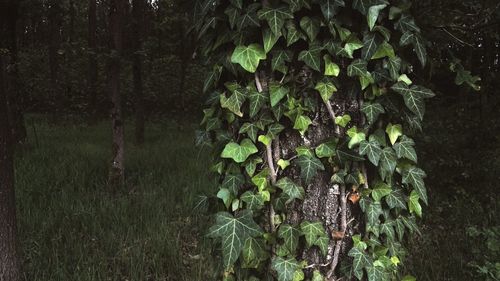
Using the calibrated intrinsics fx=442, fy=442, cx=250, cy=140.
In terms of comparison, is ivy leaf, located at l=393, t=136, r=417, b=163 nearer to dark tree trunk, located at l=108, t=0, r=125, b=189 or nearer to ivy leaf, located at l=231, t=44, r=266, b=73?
ivy leaf, located at l=231, t=44, r=266, b=73

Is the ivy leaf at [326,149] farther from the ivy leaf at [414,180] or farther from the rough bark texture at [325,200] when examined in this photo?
the ivy leaf at [414,180]

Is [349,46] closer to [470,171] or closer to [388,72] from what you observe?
[388,72]

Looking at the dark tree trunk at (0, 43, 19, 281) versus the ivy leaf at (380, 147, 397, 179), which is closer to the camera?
the ivy leaf at (380, 147, 397, 179)

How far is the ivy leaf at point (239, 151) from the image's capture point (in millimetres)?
1784

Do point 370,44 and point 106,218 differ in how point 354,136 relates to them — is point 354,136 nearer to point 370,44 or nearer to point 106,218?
point 370,44

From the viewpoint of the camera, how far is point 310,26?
66.0 inches

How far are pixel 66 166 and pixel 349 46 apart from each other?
6553 mm

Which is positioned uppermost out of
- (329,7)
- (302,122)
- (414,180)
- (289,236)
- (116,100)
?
(329,7)

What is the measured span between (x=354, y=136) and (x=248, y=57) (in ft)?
1.69

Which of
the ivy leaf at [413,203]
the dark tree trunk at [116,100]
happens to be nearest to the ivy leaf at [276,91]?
the ivy leaf at [413,203]


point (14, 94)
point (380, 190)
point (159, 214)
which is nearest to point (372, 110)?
point (380, 190)

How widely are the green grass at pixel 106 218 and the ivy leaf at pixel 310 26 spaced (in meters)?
0.70

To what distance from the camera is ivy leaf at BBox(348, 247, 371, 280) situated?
1808 millimetres

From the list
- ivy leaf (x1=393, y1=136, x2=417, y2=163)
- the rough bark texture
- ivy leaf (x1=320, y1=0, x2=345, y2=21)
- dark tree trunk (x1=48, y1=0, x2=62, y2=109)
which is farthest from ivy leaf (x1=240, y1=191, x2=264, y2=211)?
dark tree trunk (x1=48, y1=0, x2=62, y2=109)
